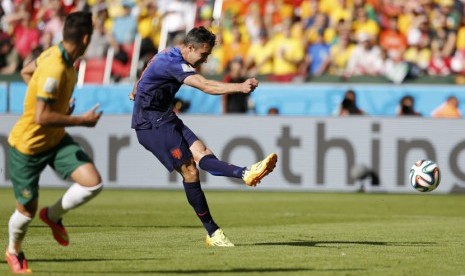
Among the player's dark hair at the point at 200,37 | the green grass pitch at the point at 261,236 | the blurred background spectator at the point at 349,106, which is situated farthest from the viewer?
the blurred background spectator at the point at 349,106

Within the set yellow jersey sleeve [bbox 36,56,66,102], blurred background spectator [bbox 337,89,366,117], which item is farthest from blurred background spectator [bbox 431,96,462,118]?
yellow jersey sleeve [bbox 36,56,66,102]

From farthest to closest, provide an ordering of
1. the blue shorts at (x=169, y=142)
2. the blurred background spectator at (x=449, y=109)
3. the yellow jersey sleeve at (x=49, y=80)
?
1. the blurred background spectator at (x=449, y=109)
2. the blue shorts at (x=169, y=142)
3. the yellow jersey sleeve at (x=49, y=80)

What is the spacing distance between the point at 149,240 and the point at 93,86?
37.6 feet

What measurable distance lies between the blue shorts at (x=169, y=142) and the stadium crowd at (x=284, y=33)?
11.7 metres

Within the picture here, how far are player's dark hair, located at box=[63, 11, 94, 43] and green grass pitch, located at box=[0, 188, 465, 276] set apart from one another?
79.7 inches

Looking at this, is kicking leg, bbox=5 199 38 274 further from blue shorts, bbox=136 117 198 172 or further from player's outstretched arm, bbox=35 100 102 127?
blue shorts, bbox=136 117 198 172

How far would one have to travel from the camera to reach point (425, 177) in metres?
15.5

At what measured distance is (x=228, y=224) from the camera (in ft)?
51.8

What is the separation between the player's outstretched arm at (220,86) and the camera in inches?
431

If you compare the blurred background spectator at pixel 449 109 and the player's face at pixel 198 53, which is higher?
the player's face at pixel 198 53

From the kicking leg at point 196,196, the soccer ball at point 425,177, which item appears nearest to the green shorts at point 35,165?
the kicking leg at point 196,196

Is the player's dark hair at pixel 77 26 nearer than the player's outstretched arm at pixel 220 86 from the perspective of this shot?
Yes

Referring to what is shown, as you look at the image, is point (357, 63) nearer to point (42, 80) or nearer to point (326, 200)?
point (326, 200)

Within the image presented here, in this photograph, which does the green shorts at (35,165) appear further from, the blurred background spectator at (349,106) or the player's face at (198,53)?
the blurred background spectator at (349,106)
